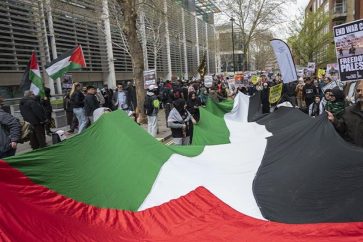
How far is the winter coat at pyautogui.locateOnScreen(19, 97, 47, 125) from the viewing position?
407 inches

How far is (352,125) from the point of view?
5.14 meters

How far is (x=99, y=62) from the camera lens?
30.9 m

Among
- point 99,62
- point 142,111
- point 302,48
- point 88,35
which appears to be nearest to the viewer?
point 142,111

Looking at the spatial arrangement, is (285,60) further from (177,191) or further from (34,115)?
(177,191)

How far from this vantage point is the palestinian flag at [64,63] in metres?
11.8

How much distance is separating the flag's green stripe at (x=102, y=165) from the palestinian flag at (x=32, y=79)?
5771 millimetres

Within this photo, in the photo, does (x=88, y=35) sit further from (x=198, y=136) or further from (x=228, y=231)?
(x=228, y=231)

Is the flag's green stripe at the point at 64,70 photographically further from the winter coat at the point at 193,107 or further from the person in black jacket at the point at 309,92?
the person in black jacket at the point at 309,92

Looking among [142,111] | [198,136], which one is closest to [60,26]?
[142,111]

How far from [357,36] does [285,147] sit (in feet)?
8.68

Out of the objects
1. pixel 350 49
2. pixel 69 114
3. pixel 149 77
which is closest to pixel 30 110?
pixel 69 114

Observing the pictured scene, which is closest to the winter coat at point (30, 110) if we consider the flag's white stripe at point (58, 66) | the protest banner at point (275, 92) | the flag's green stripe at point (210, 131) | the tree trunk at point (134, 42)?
the flag's white stripe at point (58, 66)

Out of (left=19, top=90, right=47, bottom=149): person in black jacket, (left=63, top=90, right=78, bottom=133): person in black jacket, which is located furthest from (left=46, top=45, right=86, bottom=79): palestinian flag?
(left=63, top=90, right=78, bottom=133): person in black jacket

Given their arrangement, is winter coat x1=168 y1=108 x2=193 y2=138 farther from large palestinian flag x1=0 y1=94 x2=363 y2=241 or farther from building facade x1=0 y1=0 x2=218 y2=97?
building facade x1=0 y1=0 x2=218 y2=97
